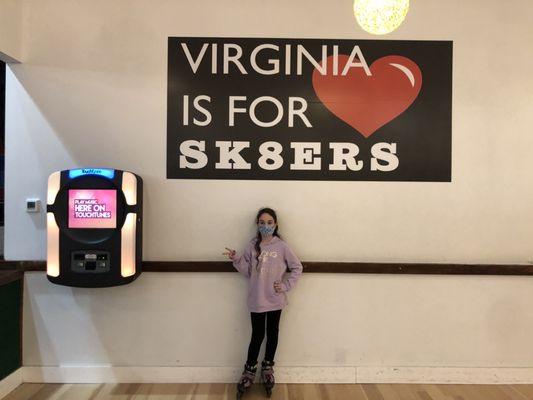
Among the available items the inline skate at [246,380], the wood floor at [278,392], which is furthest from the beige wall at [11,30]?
the inline skate at [246,380]

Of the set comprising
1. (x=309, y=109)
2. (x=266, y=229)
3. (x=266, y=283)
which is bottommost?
(x=266, y=283)

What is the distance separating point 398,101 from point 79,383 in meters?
3.33

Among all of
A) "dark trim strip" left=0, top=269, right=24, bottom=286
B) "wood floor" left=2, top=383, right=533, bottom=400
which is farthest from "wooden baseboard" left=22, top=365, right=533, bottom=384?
"dark trim strip" left=0, top=269, right=24, bottom=286

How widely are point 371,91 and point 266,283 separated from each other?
5.55ft

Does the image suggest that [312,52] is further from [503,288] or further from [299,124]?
[503,288]

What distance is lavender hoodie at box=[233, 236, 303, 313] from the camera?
9.31 feet

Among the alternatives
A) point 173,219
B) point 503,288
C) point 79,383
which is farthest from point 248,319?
point 503,288

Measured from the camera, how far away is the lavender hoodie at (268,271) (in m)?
2.84

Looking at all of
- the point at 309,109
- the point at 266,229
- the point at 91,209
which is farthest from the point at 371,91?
the point at 91,209

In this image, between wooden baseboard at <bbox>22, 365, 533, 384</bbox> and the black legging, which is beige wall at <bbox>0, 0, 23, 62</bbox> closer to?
wooden baseboard at <bbox>22, 365, 533, 384</bbox>

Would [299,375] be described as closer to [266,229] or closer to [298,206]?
[266,229]

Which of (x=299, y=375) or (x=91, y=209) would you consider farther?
(x=299, y=375)

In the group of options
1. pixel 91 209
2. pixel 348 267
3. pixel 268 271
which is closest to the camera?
pixel 91 209

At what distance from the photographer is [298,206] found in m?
3.03
